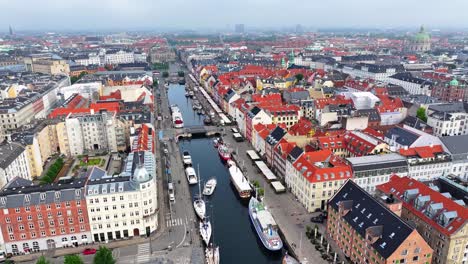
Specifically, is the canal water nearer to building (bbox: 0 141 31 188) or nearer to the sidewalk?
the sidewalk

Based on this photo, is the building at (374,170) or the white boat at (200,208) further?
the building at (374,170)

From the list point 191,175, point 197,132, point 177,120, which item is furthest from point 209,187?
point 177,120

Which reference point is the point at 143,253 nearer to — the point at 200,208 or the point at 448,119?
the point at 200,208

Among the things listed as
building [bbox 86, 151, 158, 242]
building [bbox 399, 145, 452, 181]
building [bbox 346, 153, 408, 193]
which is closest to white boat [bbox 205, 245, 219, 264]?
building [bbox 86, 151, 158, 242]

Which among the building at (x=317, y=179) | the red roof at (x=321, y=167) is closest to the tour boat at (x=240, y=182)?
the building at (x=317, y=179)

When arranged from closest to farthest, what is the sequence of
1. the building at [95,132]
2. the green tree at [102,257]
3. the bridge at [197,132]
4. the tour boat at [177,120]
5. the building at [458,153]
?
the green tree at [102,257], the building at [458,153], the building at [95,132], the bridge at [197,132], the tour boat at [177,120]

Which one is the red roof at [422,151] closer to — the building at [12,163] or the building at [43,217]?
the building at [43,217]

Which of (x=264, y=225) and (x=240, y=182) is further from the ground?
(x=240, y=182)

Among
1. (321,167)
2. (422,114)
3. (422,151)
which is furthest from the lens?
(422,114)
